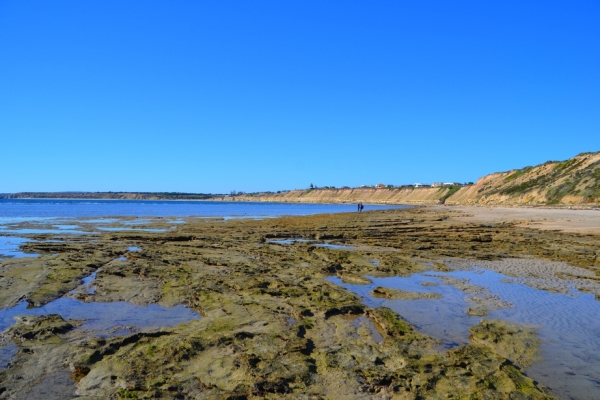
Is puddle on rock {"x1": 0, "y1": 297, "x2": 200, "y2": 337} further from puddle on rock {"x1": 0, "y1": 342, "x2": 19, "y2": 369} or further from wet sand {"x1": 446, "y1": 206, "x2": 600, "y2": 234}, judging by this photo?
wet sand {"x1": 446, "y1": 206, "x2": 600, "y2": 234}

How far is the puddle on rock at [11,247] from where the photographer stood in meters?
15.3

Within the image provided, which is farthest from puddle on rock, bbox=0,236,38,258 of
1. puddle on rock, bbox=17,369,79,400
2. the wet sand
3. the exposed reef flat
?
the wet sand

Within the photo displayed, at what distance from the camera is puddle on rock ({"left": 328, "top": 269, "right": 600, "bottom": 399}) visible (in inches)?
216

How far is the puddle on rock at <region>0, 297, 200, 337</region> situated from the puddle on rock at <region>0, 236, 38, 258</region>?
775 cm

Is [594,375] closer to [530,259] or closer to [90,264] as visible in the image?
[530,259]

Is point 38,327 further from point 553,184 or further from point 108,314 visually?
point 553,184

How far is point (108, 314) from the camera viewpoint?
8008 mm

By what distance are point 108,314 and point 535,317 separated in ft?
23.9

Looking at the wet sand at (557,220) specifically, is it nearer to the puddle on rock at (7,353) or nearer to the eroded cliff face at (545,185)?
the eroded cliff face at (545,185)

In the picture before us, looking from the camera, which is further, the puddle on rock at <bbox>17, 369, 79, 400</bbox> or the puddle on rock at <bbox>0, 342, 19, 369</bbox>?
the puddle on rock at <bbox>0, 342, 19, 369</bbox>

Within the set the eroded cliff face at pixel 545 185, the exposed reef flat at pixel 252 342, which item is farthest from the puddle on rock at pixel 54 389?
the eroded cliff face at pixel 545 185

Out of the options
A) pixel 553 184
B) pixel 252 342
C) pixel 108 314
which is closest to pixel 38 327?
pixel 108 314

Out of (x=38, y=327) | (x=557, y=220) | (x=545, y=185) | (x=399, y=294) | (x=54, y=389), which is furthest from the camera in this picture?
(x=545, y=185)

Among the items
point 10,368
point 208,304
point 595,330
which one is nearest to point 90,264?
point 208,304
